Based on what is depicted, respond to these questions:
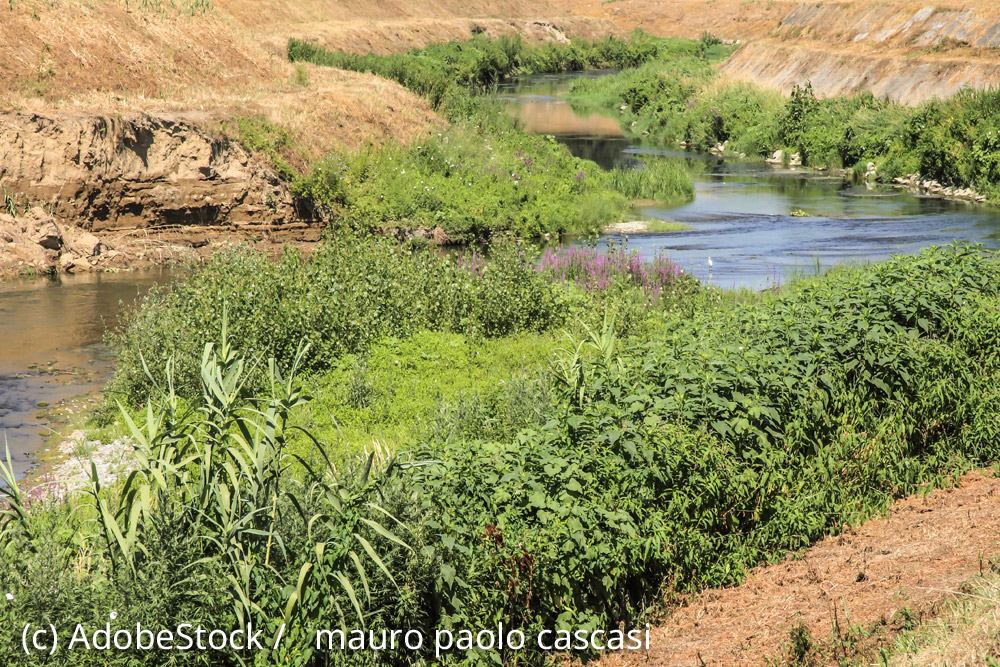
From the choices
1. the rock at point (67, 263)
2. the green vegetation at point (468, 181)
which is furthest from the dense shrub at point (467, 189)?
the rock at point (67, 263)

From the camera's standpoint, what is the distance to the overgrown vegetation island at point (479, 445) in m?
4.68

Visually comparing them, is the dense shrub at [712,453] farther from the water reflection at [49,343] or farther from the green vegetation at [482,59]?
the green vegetation at [482,59]

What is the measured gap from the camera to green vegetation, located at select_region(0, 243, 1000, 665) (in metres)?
4.68

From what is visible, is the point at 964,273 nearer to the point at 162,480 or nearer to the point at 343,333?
the point at 343,333

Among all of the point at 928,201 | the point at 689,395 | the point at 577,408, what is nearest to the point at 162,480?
the point at 577,408

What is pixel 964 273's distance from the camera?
9227 mm

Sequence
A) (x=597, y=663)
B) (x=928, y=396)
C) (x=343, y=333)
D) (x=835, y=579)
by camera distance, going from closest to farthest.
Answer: (x=597, y=663) < (x=835, y=579) < (x=928, y=396) < (x=343, y=333)

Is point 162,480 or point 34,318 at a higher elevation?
point 162,480

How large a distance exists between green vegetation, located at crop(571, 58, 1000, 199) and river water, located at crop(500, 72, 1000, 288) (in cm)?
121

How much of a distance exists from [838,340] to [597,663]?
3537 mm

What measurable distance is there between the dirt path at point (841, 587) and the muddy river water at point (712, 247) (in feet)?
19.3

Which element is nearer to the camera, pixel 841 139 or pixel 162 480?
pixel 162 480

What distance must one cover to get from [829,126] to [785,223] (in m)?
10.9

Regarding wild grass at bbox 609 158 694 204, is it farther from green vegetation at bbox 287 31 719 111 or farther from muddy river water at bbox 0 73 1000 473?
green vegetation at bbox 287 31 719 111
